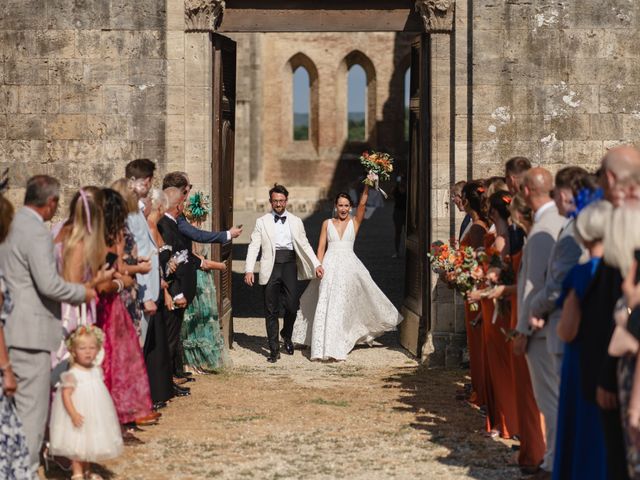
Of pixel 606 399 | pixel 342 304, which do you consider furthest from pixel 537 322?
pixel 342 304

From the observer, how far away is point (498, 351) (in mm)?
8266

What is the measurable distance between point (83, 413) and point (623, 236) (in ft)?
10.5

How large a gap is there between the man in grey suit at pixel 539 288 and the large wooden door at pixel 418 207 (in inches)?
183

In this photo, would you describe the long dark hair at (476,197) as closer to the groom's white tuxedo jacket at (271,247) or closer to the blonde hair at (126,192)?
the blonde hair at (126,192)

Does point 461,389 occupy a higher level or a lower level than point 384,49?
lower

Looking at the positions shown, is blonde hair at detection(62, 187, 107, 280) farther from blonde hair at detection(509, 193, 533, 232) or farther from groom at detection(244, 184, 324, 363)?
groom at detection(244, 184, 324, 363)

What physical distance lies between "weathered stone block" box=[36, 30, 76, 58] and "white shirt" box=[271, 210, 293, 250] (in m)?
2.58

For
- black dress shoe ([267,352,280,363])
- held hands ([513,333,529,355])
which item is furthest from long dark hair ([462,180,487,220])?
black dress shoe ([267,352,280,363])

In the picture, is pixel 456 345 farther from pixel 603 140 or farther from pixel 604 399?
pixel 604 399

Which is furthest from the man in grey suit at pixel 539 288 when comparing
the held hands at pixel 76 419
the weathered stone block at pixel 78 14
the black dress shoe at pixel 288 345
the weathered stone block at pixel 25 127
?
the weathered stone block at pixel 25 127

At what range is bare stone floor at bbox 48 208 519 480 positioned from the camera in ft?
24.4

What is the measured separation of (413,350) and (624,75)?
11.0 ft

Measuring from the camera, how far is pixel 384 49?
38.3 m

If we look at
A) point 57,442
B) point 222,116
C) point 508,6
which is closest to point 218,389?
point 222,116
